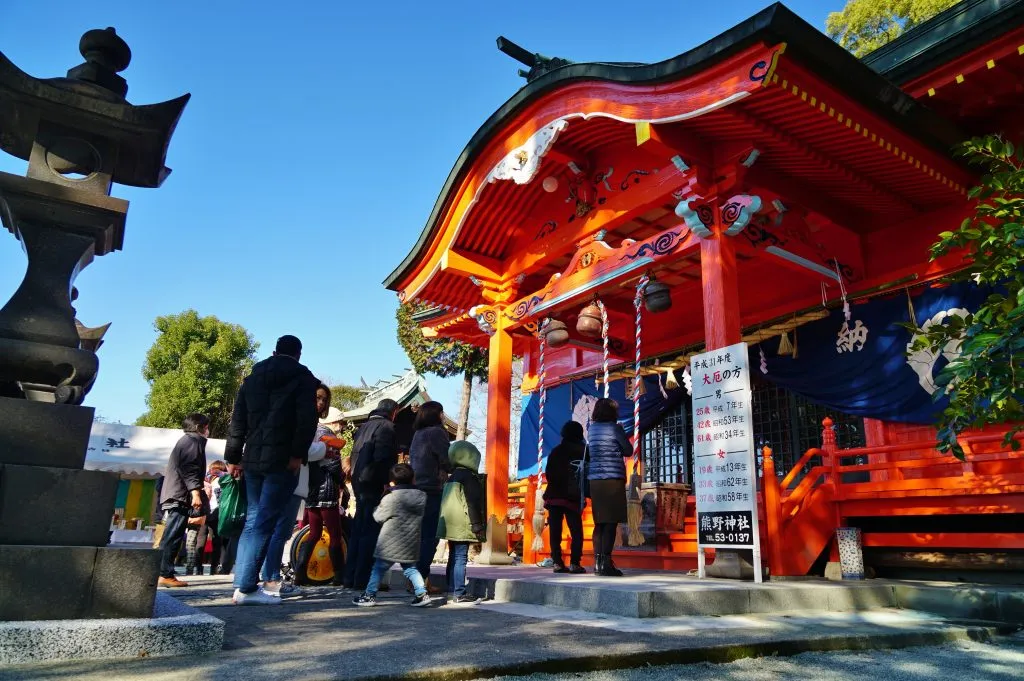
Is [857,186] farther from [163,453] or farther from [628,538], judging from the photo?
[163,453]

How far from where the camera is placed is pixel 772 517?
21.1 ft

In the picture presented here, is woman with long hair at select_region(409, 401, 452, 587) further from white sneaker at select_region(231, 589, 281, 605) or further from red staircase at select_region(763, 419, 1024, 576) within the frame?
red staircase at select_region(763, 419, 1024, 576)

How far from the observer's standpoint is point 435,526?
5469 millimetres

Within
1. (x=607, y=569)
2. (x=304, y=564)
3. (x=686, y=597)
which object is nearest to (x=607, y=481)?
(x=607, y=569)

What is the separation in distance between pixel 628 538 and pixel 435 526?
141 inches

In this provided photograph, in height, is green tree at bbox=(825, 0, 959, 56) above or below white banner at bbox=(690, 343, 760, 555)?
above

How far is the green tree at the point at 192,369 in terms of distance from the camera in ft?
95.7

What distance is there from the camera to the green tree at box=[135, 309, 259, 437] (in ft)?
95.7

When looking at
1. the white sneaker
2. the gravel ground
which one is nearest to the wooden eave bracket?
the white sneaker

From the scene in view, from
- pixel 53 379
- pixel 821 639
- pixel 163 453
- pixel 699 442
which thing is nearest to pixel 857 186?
pixel 699 442

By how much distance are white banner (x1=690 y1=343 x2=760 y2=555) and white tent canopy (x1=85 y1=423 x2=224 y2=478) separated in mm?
14836

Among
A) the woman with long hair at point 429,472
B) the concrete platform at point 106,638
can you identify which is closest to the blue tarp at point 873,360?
the woman with long hair at point 429,472

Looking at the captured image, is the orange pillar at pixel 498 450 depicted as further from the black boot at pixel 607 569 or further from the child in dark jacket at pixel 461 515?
the child in dark jacket at pixel 461 515

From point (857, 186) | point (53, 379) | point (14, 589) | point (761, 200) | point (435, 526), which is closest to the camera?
point (14, 589)
